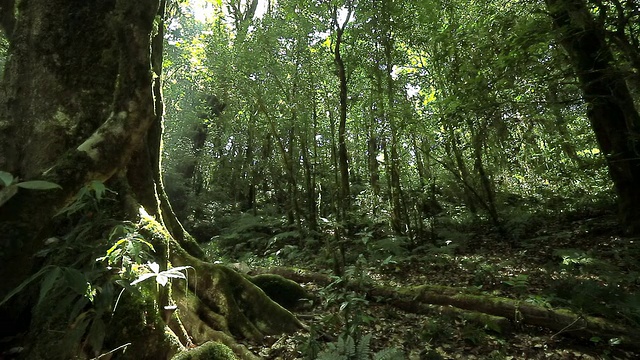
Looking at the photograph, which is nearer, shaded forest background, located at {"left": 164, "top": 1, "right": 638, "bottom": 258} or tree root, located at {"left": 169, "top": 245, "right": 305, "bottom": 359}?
tree root, located at {"left": 169, "top": 245, "right": 305, "bottom": 359}

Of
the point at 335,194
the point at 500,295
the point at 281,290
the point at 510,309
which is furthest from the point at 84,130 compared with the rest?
the point at 335,194

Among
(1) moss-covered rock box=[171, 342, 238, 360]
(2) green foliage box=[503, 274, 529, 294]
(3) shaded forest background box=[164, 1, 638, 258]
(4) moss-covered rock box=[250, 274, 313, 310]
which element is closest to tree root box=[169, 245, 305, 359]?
(1) moss-covered rock box=[171, 342, 238, 360]

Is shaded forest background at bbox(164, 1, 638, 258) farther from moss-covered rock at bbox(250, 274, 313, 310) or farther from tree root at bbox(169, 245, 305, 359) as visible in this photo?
tree root at bbox(169, 245, 305, 359)

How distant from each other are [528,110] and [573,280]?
292 centimetres

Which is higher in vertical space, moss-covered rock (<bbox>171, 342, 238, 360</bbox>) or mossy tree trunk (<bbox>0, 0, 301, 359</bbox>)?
mossy tree trunk (<bbox>0, 0, 301, 359</bbox>)

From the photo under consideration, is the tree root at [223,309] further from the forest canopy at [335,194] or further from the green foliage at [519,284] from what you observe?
the green foliage at [519,284]

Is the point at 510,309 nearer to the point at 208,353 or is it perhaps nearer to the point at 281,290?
the point at 281,290

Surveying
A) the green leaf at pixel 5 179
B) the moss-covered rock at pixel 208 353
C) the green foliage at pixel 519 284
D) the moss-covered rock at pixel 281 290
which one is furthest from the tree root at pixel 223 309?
the green foliage at pixel 519 284

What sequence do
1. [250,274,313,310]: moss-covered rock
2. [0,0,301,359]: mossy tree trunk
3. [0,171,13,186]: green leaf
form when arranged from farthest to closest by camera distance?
1. [250,274,313,310]: moss-covered rock
2. [0,0,301,359]: mossy tree trunk
3. [0,171,13,186]: green leaf

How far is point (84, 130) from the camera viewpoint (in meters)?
3.98

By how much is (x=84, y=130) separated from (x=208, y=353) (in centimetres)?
269

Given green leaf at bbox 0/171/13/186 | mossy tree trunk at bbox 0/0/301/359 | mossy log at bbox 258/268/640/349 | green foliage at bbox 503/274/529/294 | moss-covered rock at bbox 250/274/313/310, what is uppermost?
mossy tree trunk at bbox 0/0/301/359

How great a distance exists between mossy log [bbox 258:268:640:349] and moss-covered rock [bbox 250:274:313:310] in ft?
3.69

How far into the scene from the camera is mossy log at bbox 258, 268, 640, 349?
456 centimetres
